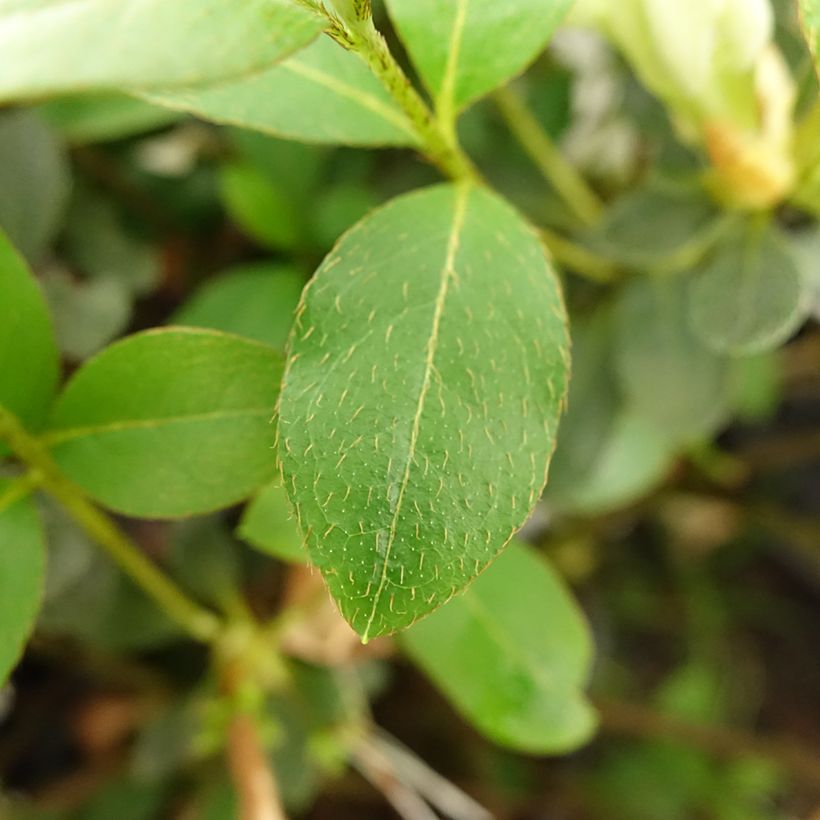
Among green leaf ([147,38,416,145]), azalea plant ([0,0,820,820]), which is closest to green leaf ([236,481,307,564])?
azalea plant ([0,0,820,820])

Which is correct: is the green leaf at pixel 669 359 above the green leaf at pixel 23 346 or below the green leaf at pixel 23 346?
below

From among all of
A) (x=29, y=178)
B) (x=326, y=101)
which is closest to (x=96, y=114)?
(x=29, y=178)

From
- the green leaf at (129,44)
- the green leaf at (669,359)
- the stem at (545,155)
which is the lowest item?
the green leaf at (669,359)

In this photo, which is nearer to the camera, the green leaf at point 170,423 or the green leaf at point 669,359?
the green leaf at point 170,423

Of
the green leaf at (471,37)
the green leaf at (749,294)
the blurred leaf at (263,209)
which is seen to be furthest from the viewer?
the blurred leaf at (263,209)

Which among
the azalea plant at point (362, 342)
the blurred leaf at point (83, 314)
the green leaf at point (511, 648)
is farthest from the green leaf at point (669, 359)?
the blurred leaf at point (83, 314)

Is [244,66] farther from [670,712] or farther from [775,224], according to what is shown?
[670,712]

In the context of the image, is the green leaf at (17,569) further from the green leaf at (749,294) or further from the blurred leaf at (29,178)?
the green leaf at (749,294)
